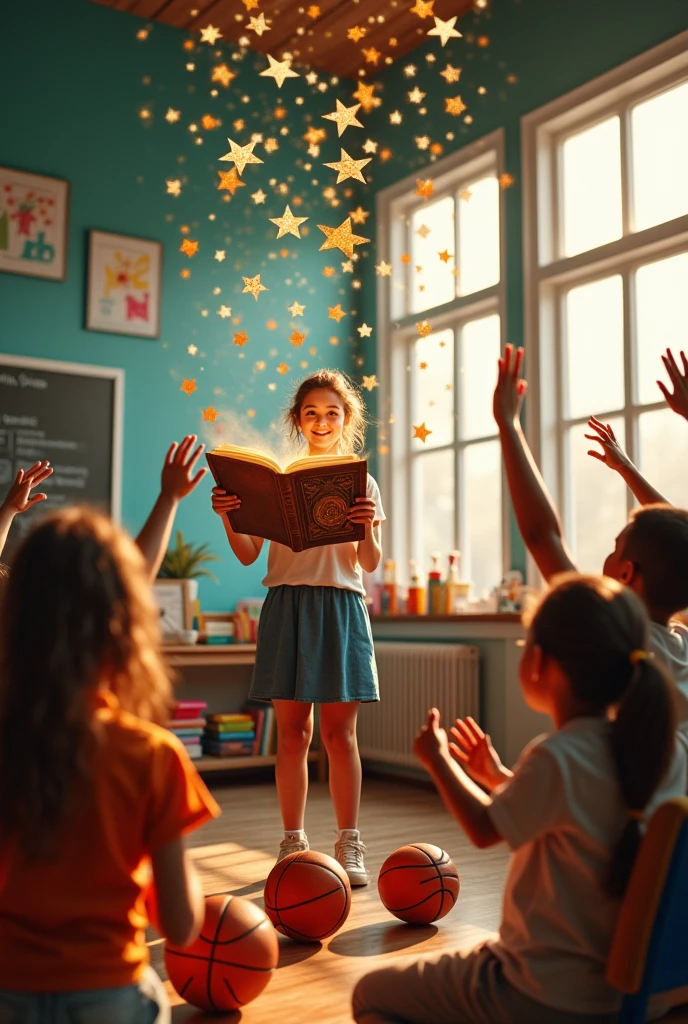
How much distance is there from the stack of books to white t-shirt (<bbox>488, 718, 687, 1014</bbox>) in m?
3.26

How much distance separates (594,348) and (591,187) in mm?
659

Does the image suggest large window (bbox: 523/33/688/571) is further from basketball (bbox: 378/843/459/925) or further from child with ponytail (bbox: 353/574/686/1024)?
child with ponytail (bbox: 353/574/686/1024)

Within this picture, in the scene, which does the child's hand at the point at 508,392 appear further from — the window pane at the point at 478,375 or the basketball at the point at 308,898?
the window pane at the point at 478,375

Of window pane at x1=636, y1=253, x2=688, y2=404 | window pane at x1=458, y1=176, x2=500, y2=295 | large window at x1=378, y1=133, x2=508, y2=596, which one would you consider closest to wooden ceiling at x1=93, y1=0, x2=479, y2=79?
large window at x1=378, y1=133, x2=508, y2=596

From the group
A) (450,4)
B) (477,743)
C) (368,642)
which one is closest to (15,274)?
(450,4)

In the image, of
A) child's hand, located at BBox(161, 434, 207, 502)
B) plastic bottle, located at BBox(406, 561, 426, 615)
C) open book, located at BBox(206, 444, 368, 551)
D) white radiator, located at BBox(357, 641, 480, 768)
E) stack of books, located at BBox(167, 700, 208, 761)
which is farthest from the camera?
plastic bottle, located at BBox(406, 561, 426, 615)

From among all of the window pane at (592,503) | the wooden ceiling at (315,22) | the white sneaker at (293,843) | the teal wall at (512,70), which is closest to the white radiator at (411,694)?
the teal wall at (512,70)

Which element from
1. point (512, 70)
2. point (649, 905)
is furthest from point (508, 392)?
point (512, 70)

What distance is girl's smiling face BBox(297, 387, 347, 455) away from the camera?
2807 mm

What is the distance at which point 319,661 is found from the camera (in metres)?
2.69

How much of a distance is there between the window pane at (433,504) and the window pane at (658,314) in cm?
117

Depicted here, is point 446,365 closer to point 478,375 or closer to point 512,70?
point 478,375

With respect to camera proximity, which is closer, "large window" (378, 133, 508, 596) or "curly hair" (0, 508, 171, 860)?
"curly hair" (0, 508, 171, 860)

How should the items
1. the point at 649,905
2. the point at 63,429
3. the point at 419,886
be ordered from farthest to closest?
the point at 63,429 → the point at 419,886 → the point at 649,905
